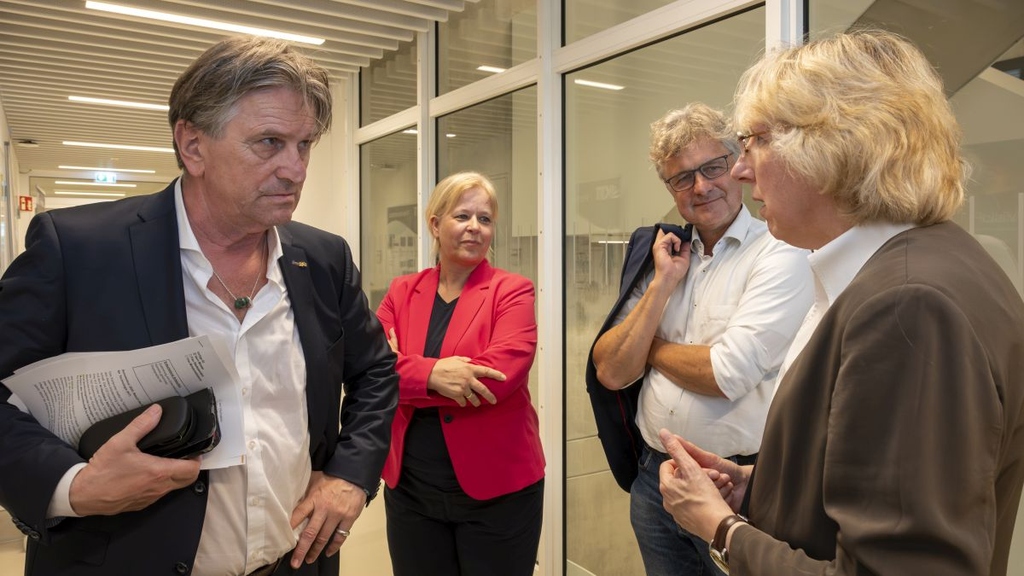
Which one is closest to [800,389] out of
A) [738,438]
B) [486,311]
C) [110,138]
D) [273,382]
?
[738,438]

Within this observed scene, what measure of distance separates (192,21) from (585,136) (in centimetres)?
314

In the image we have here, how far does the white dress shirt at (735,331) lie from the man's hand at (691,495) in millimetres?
558

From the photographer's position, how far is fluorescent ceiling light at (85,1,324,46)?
4.51 metres

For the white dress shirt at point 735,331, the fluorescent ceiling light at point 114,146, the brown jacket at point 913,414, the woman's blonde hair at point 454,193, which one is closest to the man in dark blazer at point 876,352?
the brown jacket at point 913,414

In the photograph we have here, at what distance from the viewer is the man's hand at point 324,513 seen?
1.54 m

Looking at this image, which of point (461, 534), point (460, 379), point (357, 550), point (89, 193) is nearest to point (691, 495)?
point (460, 379)

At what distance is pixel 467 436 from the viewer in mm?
2430

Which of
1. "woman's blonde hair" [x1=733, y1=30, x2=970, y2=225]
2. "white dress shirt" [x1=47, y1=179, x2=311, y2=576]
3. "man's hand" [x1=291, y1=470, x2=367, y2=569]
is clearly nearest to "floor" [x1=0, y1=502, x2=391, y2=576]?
"man's hand" [x1=291, y1=470, x2=367, y2=569]

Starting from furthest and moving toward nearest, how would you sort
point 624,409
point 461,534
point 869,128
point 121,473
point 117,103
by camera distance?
1. point 117,103
2. point 461,534
3. point 624,409
4. point 121,473
5. point 869,128

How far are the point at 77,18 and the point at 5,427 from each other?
14.9 feet

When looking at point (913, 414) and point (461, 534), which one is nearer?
point (913, 414)

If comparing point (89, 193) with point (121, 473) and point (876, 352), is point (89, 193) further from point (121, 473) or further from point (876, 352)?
point (876, 352)

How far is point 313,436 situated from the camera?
1.60m

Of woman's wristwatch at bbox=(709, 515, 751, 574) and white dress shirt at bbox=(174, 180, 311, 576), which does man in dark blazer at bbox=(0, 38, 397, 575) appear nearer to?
white dress shirt at bbox=(174, 180, 311, 576)
